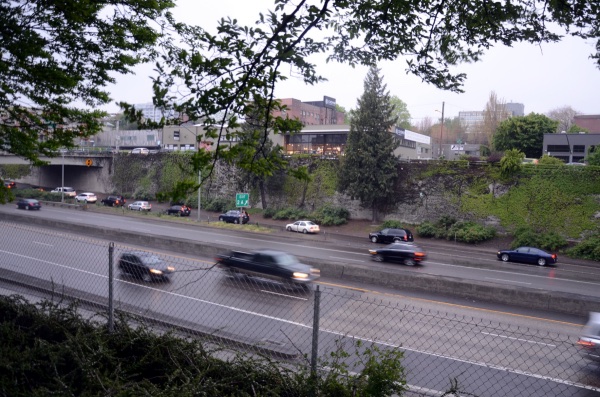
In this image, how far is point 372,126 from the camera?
123 ft

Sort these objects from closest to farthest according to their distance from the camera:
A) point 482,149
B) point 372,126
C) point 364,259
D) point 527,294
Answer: point 527,294, point 364,259, point 372,126, point 482,149

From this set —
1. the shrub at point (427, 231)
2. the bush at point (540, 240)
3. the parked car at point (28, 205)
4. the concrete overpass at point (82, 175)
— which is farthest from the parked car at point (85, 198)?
the bush at point (540, 240)

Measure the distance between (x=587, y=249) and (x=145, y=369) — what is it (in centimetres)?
3058

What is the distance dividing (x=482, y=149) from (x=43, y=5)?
165 feet

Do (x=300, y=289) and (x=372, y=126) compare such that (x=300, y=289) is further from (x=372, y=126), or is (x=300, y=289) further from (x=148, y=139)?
(x=148, y=139)

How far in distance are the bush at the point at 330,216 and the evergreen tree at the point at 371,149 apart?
2.28 metres

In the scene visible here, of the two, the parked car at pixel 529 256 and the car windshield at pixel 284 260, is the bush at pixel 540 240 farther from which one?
the car windshield at pixel 284 260

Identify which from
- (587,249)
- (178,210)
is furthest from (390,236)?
(178,210)

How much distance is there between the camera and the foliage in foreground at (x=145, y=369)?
4.03 meters

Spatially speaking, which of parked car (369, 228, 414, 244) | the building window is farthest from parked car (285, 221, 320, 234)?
the building window

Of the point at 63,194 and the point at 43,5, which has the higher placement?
the point at 43,5

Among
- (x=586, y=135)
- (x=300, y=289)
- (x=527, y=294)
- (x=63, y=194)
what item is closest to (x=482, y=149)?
(x=586, y=135)

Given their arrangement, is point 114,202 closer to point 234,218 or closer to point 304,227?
point 234,218

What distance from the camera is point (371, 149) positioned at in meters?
37.8
